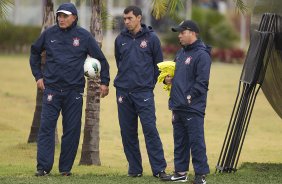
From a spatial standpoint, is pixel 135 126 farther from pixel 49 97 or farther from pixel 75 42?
pixel 75 42

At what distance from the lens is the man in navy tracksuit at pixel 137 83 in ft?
36.3

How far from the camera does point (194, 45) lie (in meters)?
10.7

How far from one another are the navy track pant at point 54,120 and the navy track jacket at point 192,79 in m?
1.27

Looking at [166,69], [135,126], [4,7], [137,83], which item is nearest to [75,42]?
[137,83]

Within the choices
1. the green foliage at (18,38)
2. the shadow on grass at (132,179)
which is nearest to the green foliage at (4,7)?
the shadow on grass at (132,179)

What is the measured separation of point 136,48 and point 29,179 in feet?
6.83

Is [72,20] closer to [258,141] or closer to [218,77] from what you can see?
[258,141]

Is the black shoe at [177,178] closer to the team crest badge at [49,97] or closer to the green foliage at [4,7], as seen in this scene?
the team crest badge at [49,97]

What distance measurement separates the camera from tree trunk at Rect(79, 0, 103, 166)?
44.9 ft

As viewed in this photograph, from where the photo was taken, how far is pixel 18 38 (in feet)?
158

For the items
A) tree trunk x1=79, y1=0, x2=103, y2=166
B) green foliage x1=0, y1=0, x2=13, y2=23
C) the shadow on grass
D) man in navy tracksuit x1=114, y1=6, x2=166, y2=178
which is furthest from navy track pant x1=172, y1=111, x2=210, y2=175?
green foliage x1=0, y1=0, x2=13, y2=23

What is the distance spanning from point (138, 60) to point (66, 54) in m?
0.90

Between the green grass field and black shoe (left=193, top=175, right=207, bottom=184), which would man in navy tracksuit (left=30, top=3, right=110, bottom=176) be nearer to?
the green grass field

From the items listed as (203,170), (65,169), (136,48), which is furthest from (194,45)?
(65,169)
